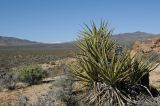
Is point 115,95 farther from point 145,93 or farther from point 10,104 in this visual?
point 10,104

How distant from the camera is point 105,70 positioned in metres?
9.72

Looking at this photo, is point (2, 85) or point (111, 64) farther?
point (2, 85)

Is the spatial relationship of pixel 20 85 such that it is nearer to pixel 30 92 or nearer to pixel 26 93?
pixel 30 92

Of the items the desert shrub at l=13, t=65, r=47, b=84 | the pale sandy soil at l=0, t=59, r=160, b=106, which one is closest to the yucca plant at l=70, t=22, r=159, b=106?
the pale sandy soil at l=0, t=59, r=160, b=106

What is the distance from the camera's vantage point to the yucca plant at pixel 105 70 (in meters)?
9.65

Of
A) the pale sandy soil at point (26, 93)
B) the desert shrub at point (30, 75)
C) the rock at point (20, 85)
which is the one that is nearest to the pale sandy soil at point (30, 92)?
the pale sandy soil at point (26, 93)

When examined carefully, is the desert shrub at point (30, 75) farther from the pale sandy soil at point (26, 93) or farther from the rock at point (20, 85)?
the pale sandy soil at point (26, 93)

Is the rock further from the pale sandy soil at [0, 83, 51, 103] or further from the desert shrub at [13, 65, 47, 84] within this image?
the pale sandy soil at [0, 83, 51, 103]

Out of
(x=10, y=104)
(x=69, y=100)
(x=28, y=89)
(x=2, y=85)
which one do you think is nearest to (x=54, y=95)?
(x=69, y=100)

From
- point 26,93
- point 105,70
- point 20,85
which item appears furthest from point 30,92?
point 105,70

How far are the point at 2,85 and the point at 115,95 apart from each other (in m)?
14.9

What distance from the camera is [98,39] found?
10570mm

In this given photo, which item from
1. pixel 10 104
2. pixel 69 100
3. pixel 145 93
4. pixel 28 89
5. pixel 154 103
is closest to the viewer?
pixel 154 103

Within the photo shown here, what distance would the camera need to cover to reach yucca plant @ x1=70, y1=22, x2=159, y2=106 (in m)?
9.65
